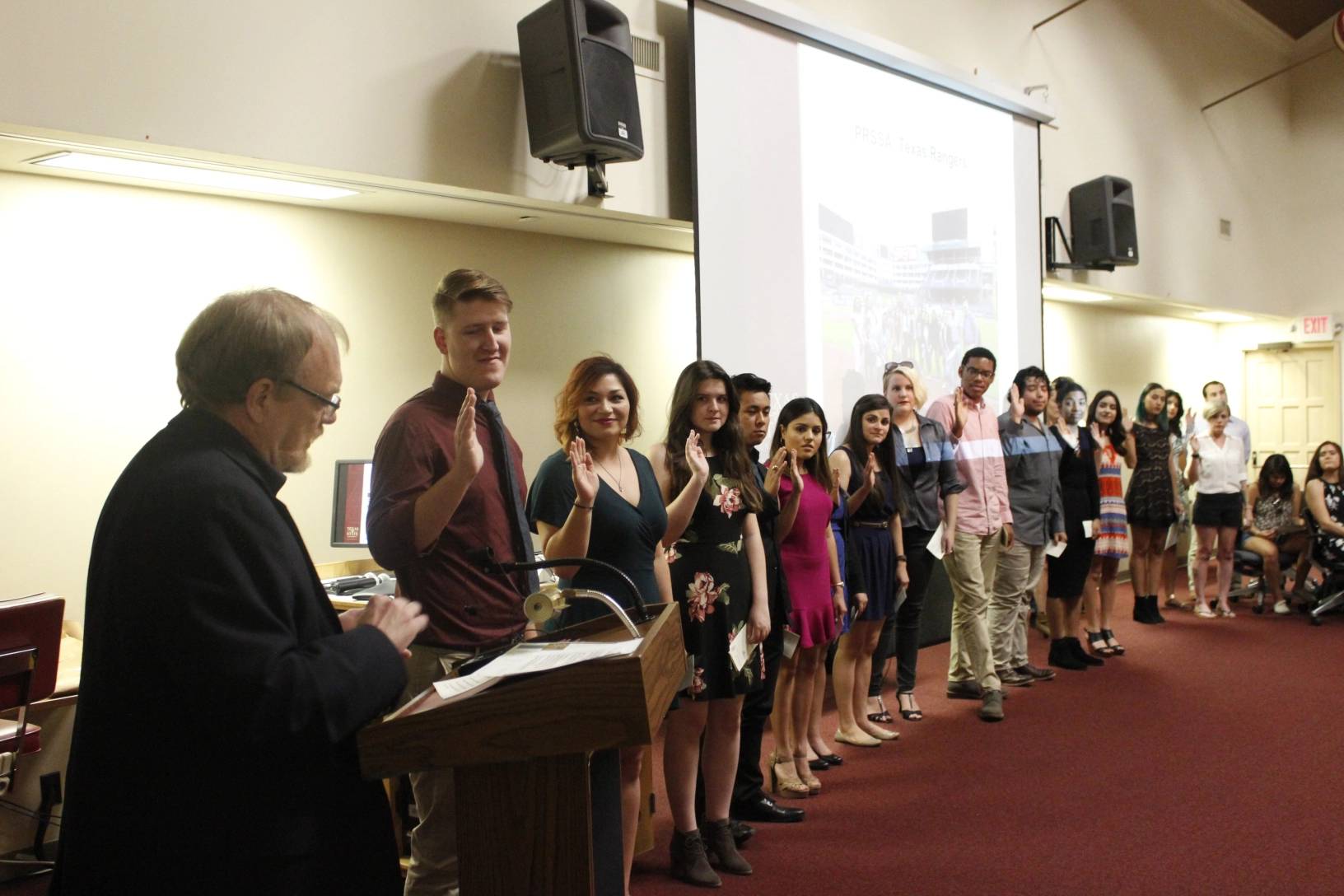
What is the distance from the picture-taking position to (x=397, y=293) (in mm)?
4625

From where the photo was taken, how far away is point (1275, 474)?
312 inches

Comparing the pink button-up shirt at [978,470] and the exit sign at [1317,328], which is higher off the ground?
the exit sign at [1317,328]

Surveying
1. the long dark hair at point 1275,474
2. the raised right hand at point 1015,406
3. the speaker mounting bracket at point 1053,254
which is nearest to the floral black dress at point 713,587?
the raised right hand at point 1015,406

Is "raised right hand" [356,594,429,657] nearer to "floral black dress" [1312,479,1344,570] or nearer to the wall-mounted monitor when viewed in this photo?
the wall-mounted monitor

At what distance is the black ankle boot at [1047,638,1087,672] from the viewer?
19.4ft

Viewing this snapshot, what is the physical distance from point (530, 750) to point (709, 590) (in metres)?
1.80

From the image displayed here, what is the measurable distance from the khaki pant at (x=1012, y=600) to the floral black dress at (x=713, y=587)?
8.56 ft

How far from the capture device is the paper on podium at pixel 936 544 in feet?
16.1

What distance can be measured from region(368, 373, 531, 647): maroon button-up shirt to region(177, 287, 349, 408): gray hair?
76 centimetres

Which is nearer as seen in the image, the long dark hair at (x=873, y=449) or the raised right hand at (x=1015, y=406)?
the long dark hair at (x=873, y=449)

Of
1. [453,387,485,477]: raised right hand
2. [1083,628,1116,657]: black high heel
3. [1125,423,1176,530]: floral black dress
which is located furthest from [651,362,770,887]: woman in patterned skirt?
[1125,423,1176,530]: floral black dress

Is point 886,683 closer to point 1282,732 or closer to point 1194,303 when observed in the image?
point 1282,732

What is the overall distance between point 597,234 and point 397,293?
1082mm

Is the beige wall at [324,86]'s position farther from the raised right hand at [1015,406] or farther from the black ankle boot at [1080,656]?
the black ankle boot at [1080,656]
